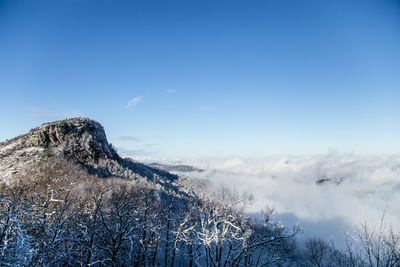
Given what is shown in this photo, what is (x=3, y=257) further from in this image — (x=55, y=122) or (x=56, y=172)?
(x=55, y=122)

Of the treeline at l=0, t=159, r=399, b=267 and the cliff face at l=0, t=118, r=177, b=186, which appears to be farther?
the cliff face at l=0, t=118, r=177, b=186

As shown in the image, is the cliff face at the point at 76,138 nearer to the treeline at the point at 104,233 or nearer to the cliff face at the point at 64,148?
the cliff face at the point at 64,148

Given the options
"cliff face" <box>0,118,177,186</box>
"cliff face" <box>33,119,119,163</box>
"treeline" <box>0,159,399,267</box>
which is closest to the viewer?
"treeline" <box>0,159,399,267</box>

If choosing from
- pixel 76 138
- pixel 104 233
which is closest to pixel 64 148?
pixel 76 138

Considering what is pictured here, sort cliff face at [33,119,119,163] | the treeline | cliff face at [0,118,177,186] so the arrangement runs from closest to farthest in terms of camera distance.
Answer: the treeline
cliff face at [0,118,177,186]
cliff face at [33,119,119,163]

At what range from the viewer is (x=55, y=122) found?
271 feet

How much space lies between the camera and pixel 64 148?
77938 mm

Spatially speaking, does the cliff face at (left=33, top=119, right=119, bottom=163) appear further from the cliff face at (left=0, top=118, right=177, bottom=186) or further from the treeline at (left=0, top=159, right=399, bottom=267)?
the treeline at (left=0, top=159, right=399, bottom=267)

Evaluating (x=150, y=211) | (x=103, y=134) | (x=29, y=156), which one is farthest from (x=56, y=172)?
(x=150, y=211)

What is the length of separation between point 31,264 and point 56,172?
65.0 metres

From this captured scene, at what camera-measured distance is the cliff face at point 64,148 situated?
64.9 metres

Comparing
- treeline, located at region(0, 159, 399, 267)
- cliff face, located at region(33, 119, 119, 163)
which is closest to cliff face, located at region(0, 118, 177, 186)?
cliff face, located at region(33, 119, 119, 163)

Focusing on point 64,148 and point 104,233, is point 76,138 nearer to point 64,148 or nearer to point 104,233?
point 64,148

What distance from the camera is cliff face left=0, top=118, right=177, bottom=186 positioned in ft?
213
